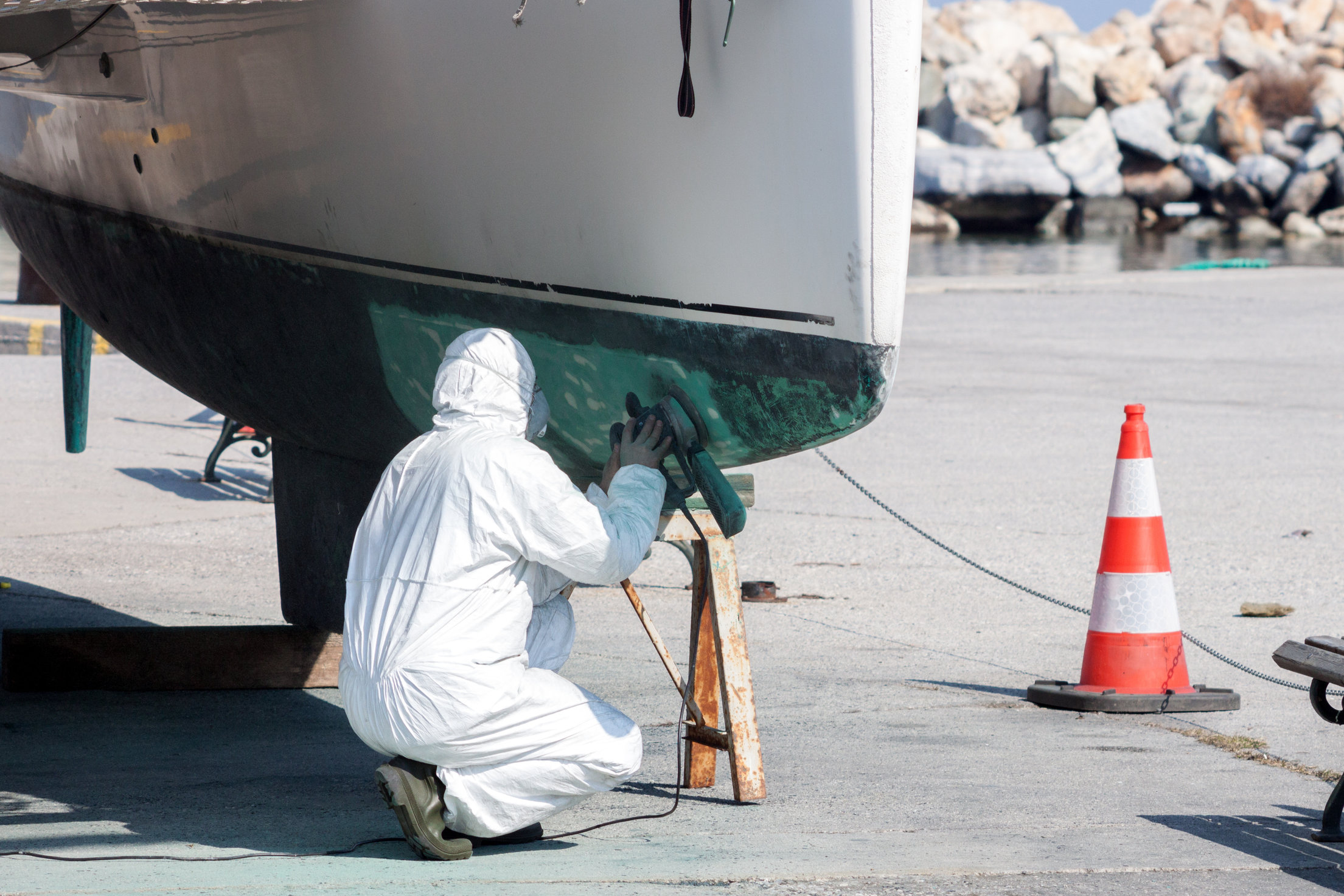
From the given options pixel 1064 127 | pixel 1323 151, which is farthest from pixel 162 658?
pixel 1064 127

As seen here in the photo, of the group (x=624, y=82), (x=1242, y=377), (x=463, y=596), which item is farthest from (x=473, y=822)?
(x=1242, y=377)

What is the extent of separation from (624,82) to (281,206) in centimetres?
126

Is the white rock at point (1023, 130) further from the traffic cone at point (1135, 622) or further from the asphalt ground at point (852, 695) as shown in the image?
the traffic cone at point (1135, 622)

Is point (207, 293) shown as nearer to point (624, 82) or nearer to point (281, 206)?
point (281, 206)

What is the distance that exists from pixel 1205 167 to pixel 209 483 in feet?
128

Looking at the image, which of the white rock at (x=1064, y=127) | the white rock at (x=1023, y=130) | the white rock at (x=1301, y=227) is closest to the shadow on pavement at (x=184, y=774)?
the white rock at (x=1301, y=227)

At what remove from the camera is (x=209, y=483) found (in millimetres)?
8211

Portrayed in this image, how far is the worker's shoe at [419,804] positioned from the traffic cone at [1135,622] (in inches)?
80.5

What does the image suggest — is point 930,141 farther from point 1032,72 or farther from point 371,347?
point 371,347

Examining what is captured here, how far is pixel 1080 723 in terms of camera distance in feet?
14.7

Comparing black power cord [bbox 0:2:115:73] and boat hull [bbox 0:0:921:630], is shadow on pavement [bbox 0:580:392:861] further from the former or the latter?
black power cord [bbox 0:2:115:73]

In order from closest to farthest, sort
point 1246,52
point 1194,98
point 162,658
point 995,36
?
1. point 162,658
2. point 1194,98
3. point 1246,52
4. point 995,36

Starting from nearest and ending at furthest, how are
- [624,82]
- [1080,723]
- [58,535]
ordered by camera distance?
[624,82]
[1080,723]
[58,535]

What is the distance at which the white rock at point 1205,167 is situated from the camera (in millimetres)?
42156
